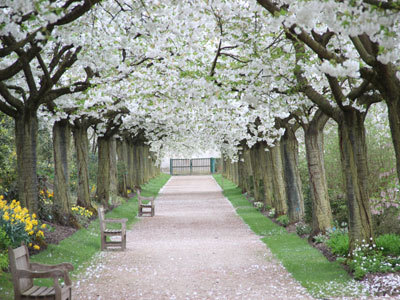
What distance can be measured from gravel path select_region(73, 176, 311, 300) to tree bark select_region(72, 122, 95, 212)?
2181mm

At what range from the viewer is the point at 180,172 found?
86688 millimetres

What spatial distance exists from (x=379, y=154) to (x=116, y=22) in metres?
7.89

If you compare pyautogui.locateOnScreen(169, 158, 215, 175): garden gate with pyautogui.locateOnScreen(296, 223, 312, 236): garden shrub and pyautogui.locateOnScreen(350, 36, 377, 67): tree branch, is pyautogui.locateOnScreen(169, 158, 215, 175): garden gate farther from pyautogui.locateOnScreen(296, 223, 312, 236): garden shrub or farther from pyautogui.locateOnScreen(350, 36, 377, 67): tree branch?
pyautogui.locateOnScreen(350, 36, 377, 67): tree branch

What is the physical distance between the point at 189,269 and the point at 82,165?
9.77 meters

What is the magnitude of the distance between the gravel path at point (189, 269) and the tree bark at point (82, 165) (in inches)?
85.9

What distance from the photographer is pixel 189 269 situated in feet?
36.6

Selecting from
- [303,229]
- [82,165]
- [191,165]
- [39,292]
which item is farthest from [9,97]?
[191,165]

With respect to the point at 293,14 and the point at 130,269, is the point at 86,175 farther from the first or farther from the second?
the point at 293,14

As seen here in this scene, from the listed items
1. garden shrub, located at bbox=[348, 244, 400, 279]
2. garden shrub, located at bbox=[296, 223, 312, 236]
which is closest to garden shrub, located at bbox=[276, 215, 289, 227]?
garden shrub, located at bbox=[296, 223, 312, 236]

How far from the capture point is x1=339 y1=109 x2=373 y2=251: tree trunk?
996cm

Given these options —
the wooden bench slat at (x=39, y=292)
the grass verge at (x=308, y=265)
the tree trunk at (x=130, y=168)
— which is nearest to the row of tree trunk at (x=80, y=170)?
the tree trunk at (x=130, y=168)

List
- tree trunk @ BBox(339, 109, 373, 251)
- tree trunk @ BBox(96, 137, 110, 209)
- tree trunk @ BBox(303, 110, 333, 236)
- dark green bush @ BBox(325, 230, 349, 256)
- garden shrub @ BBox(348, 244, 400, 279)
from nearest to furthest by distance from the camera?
garden shrub @ BBox(348, 244, 400, 279)
tree trunk @ BBox(339, 109, 373, 251)
dark green bush @ BBox(325, 230, 349, 256)
tree trunk @ BBox(303, 110, 333, 236)
tree trunk @ BBox(96, 137, 110, 209)

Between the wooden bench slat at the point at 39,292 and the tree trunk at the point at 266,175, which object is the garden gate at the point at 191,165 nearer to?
the tree trunk at the point at 266,175

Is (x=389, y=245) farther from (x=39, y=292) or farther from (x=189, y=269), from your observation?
(x=39, y=292)
